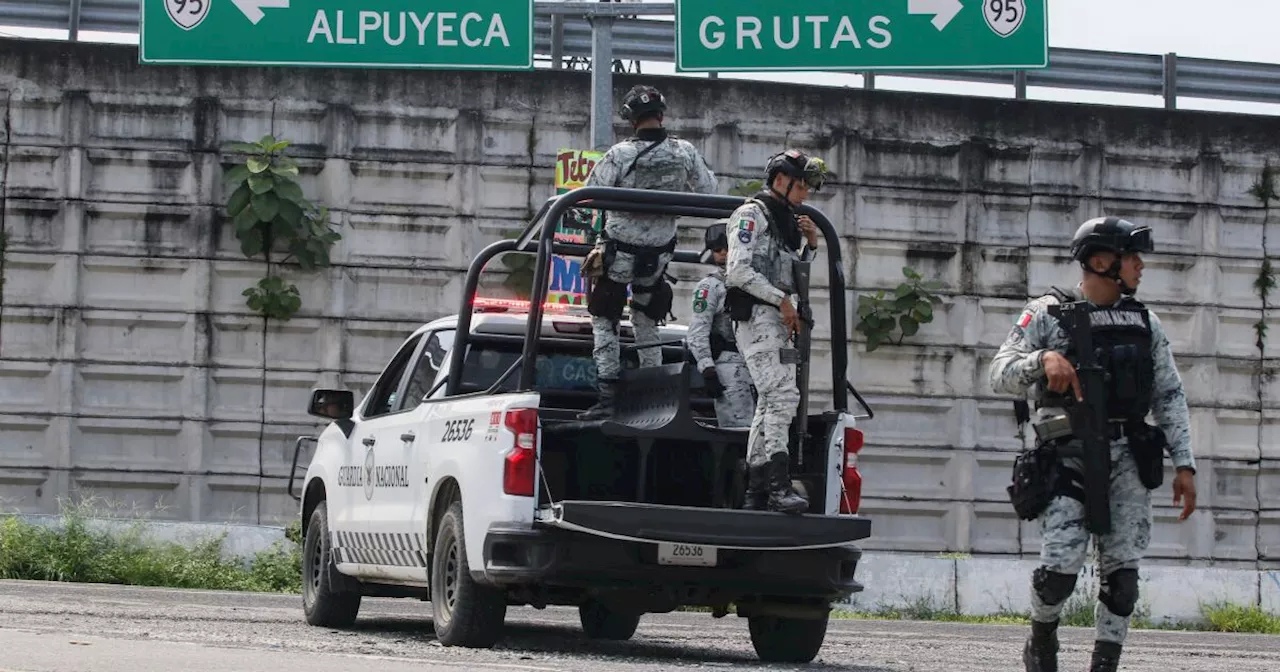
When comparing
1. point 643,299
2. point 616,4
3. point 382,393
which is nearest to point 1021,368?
point 643,299

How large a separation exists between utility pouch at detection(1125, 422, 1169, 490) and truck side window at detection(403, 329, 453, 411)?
3.87 metres

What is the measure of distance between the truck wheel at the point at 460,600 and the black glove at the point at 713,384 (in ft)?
4.76

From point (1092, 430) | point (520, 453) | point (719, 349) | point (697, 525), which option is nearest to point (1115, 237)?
point (1092, 430)

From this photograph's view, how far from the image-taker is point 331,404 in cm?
1070

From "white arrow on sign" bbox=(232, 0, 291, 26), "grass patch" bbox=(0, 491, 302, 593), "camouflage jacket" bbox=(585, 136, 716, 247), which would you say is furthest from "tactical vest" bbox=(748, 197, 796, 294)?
"white arrow on sign" bbox=(232, 0, 291, 26)

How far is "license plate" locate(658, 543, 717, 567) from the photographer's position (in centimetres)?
868

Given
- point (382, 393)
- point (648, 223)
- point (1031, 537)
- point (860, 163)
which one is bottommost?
point (1031, 537)

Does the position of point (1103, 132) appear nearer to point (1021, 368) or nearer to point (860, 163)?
point (860, 163)

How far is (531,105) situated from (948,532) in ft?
17.3

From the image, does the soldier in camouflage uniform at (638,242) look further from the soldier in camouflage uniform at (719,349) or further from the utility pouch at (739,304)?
the utility pouch at (739,304)

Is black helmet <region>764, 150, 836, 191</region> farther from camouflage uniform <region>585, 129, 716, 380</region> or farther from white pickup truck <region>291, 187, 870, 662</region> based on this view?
camouflage uniform <region>585, 129, 716, 380</region>

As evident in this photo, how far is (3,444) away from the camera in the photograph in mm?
17000

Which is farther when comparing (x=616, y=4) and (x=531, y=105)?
(x=531, y=105)

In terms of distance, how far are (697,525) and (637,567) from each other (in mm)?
320
